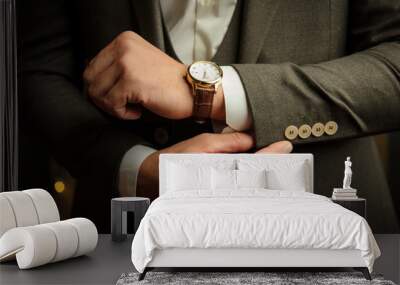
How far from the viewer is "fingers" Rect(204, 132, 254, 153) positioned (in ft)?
16.7

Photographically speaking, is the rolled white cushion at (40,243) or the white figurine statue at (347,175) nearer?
the rolled white cushion at (40,243)

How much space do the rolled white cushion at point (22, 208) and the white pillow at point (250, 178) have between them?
4.99 ft

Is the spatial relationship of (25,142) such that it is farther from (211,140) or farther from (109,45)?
(211,140)

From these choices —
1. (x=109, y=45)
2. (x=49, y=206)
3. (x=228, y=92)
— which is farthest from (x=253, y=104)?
(x=49, y=206)

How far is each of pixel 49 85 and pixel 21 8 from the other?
70 cm

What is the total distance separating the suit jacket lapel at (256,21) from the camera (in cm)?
497

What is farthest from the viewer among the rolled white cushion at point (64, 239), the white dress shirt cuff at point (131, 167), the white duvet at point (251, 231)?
the white dress shirt cuff at point (131, 167)

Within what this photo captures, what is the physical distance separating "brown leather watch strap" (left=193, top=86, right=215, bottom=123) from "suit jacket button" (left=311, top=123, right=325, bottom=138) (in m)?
0.81

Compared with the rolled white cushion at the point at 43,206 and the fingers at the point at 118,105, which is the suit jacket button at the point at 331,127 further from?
the rolled white cushion at the point at 43,206

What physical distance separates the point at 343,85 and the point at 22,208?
254cm

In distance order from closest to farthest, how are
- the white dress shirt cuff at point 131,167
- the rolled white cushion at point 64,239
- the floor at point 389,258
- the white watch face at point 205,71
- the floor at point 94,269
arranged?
the floor at point 94,269 → the floor at point 389,258 → the rolled white cushion at point 64,239 → the white watch face at point 205,71 → the white dress shirt cuff at point 131,167

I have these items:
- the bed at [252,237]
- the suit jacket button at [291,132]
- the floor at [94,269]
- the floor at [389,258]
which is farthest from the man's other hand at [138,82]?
the floor at [389,258]

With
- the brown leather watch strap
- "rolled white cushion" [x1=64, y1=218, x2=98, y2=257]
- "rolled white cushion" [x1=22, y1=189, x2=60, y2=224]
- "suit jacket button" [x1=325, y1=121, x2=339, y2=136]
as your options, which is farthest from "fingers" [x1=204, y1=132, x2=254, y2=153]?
"rolled white cushion" [x1=22, y1=189, x2=60, y2=224]

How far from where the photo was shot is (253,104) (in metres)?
4.92
